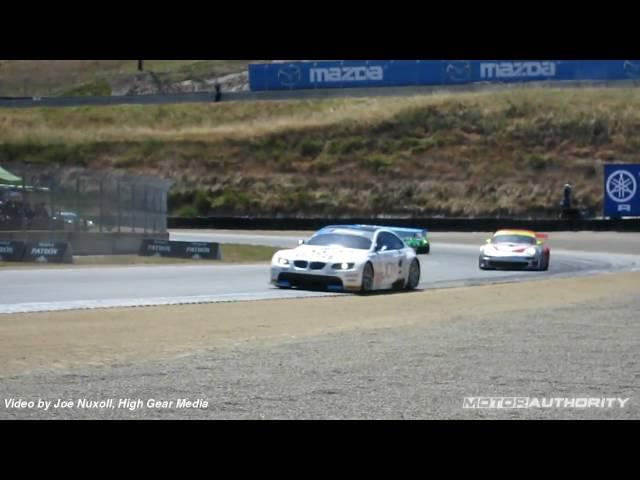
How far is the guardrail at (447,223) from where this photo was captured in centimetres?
5050

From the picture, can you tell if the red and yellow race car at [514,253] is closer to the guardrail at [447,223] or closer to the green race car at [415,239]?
the green race car at [415,239]

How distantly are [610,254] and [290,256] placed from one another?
82.7 feet

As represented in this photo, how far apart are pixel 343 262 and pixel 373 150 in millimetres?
52090

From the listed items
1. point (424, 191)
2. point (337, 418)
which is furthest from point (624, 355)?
point (424, 191)

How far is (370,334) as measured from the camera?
575 inches

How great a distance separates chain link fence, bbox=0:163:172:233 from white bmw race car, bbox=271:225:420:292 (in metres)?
11.8

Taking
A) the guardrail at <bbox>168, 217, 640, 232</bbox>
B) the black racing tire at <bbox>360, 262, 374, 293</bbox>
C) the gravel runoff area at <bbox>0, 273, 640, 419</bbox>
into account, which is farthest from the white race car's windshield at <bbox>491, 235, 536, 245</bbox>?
the guardrail at <bbox>168, 217, 640, 232</bbox>

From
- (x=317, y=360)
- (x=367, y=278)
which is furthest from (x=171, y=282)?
(x=317, y=360)

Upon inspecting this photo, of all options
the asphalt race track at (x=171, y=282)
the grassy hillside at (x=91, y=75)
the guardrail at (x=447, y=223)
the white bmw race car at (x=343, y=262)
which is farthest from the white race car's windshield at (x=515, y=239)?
the grassy hillside at (x=91, y=75)

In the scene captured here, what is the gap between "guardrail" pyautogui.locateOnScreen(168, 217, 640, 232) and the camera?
50.5 m

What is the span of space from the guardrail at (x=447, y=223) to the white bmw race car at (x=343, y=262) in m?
29.1

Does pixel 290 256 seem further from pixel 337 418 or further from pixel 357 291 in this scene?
pixel 337 418

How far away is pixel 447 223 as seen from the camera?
5219 centimetres
